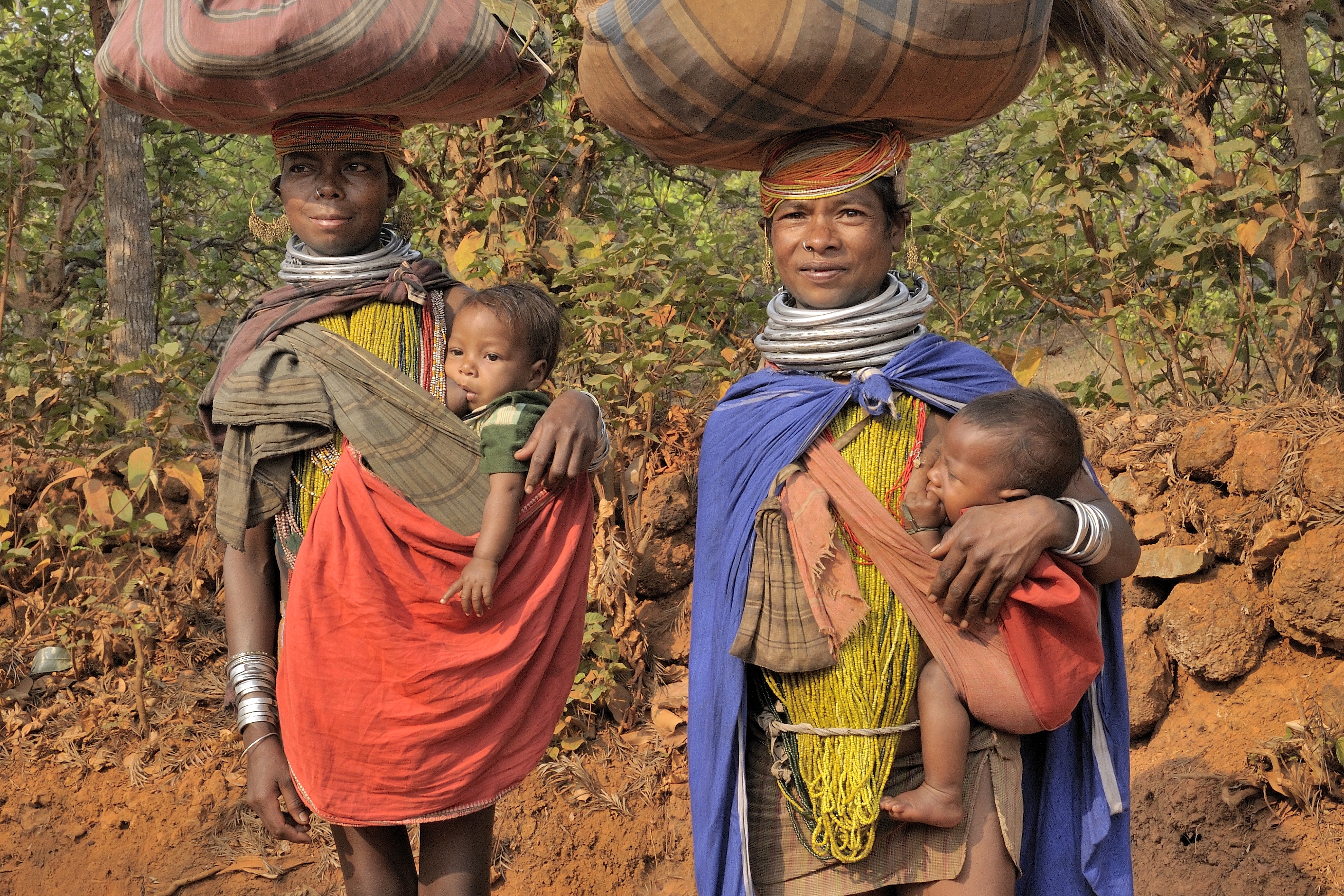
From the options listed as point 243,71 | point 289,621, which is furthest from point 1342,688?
point 243,71

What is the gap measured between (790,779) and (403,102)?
1.54 m

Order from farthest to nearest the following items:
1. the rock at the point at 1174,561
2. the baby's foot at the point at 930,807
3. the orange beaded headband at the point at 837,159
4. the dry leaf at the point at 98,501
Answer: the dry leaf at the point at 98,501 < the rock at the point at 1174,561 < the orange beaded headband at the point at 837,159 < the baby's foot at the point at 930,807

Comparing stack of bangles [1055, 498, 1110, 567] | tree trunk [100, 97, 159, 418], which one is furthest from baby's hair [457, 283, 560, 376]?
tree trunk [100, 97, 159, 418]

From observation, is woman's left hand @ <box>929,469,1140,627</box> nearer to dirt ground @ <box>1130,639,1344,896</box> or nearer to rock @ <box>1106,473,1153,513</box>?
dirt ground @ <box>1130,639,1344,896</box>

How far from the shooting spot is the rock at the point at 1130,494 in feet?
14.6

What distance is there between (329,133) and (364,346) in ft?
1.45

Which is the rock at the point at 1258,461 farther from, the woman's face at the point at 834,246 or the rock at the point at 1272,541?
the woman's face at the point at 834,246

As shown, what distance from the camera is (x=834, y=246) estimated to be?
2102 mm

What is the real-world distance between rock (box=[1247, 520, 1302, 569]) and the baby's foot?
8.02 ft

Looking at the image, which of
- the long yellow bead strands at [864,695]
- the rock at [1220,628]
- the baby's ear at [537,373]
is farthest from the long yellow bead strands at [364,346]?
the rock at [1220,628]

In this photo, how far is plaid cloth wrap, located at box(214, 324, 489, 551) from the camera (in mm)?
2324

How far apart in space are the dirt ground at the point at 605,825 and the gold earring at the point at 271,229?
240 centimetres

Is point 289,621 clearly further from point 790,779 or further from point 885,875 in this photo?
point 885,875

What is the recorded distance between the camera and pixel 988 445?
6.21 ft
